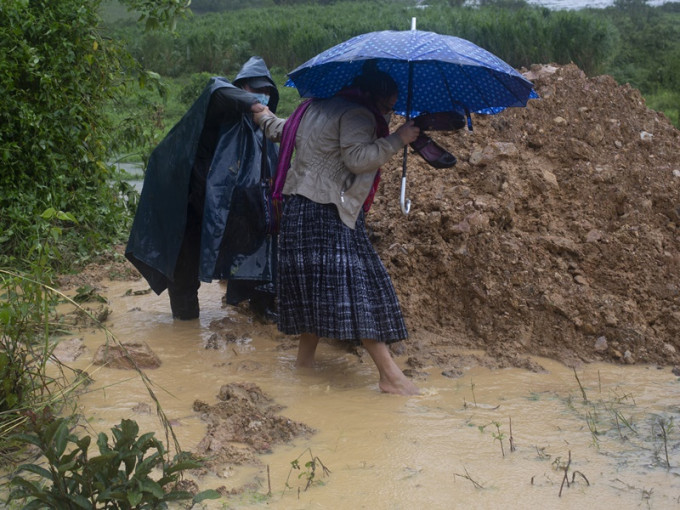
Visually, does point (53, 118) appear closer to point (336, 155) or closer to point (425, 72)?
point (336, 155)

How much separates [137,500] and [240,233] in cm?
230

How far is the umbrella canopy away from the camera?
331cm

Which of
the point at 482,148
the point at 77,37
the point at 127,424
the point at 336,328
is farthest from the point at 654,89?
the point at 127,424

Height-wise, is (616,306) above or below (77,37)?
below

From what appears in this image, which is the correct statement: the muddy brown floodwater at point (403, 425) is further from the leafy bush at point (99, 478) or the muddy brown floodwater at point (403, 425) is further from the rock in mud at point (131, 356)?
the leafy bush at point (99, 478)

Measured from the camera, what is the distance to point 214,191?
427 cm

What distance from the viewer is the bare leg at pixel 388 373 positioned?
3742 millimetres

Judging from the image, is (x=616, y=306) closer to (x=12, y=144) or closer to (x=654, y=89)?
(x=12, y=144)

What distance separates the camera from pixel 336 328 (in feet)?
12.0

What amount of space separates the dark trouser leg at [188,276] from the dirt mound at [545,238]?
3.86ft

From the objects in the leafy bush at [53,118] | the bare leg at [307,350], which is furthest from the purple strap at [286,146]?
the leafy bush at [53,118]

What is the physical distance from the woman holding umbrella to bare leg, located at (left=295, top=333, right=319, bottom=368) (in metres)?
0.21

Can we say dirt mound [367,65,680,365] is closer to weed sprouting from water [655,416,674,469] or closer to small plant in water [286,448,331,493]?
weed sprouting from water [655,416,674,469]

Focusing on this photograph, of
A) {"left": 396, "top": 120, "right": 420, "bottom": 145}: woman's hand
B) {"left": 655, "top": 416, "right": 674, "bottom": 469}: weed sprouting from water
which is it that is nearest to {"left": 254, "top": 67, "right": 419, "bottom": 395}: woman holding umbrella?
{"left": 396, "top": 120, "right": 420, "bottom": 145}: woman's hand
